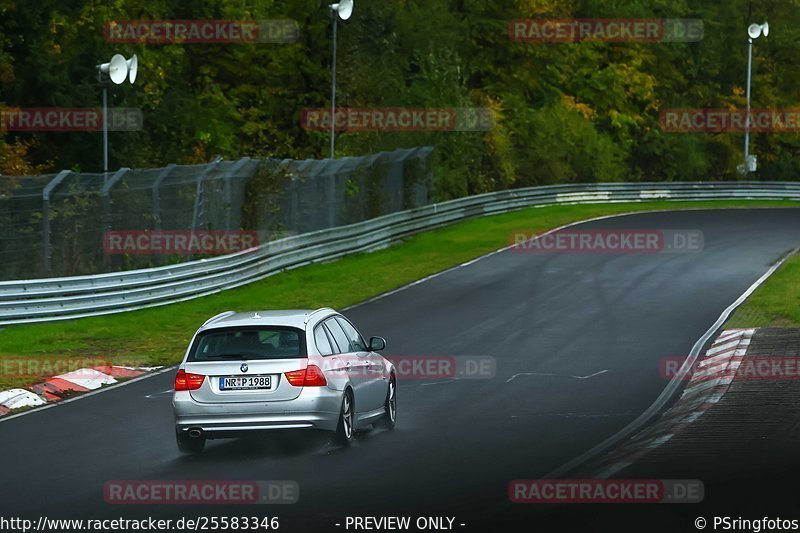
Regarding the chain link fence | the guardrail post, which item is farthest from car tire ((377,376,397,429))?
the guardrail post

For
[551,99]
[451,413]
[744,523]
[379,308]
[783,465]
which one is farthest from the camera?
[551,99]

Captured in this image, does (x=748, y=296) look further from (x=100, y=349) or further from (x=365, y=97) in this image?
(x=365, y=97)

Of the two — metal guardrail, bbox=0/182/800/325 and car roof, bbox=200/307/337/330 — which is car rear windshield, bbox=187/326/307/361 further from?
metal guardrail, bbox=0/182/800/325

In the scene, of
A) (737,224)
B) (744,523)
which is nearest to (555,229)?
(737,224)

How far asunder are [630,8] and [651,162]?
28.0ft

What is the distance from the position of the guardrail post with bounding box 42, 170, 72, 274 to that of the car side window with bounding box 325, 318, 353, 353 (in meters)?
11.6

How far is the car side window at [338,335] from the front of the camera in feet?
49.6

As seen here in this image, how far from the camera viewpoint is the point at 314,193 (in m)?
37.6

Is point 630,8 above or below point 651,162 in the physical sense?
above

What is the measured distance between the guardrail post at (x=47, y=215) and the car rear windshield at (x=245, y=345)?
12213mm

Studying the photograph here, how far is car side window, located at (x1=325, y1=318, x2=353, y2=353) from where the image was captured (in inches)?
595

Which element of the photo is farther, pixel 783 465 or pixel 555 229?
pixel 555 229

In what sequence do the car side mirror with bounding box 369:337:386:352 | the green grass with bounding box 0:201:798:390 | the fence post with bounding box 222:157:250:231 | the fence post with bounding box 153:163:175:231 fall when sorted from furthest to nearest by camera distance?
the fence post with bounding box 222:157:250:231 → the fence post with bounding box 153:163:175:231 → the green grass with bounding box 0:201:798:390 → the car side mirror with bounding box 369:337:386:352

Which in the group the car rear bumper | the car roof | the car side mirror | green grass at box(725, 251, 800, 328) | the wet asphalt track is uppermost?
the car roof
